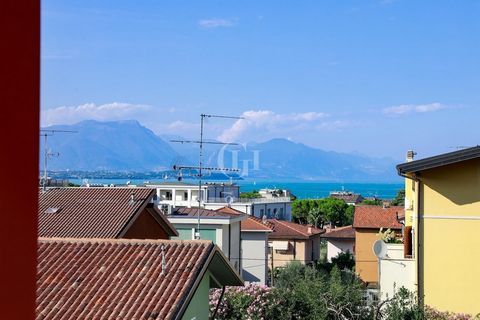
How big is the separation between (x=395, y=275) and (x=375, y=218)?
2505cm

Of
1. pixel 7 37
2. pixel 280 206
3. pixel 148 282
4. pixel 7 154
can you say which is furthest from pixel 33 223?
pixel 280 206

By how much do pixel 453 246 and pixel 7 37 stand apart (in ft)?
45.6

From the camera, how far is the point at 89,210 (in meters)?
19.7

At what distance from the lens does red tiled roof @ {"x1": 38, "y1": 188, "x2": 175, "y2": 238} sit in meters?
18.4

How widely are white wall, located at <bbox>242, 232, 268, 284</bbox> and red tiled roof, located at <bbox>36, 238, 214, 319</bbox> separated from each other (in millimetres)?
28898

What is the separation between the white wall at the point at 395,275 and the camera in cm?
1620

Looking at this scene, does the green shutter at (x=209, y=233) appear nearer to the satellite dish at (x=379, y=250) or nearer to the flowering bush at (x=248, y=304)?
the flowering bush at (x=248, y=304)

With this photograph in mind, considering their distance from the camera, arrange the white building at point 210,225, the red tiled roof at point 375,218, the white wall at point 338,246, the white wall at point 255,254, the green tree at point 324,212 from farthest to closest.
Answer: the green tree at point 324,212, the white wall at point 338,246, the red tiled roof at point 375,218, the white wall at point 255,254, the white building at point 210,225

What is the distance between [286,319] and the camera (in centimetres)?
1602

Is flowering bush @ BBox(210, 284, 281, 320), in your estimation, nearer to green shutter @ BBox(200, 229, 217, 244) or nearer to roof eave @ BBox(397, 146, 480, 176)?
roof eave @ BBox(397, 146, 480, 176)

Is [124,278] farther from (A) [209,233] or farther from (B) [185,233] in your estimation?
(A) [209,233]

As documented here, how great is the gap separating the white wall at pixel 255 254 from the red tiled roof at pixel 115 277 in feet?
94.8

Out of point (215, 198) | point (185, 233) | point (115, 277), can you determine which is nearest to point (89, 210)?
point (115, 277)

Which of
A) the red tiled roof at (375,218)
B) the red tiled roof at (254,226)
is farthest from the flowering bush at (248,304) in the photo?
the red tiled roof at (375,218)
